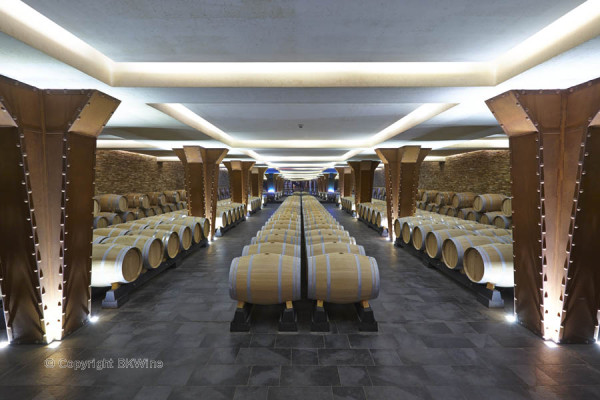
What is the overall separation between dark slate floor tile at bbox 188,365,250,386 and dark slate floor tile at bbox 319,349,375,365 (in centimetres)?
83

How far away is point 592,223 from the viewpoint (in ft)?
10.6

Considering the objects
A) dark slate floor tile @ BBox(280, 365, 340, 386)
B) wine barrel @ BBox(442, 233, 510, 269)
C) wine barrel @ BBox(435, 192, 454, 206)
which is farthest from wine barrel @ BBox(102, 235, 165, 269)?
wine barrel @ BBox(435, 192, 454, 206)

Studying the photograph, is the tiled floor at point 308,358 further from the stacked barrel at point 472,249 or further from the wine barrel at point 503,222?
the wine barrel at point 503,222

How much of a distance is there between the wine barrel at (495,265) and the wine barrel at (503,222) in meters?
5.12

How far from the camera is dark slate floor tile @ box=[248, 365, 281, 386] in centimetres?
268

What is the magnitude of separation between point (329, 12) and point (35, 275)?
4.31 m

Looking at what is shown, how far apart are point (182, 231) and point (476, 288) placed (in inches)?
250

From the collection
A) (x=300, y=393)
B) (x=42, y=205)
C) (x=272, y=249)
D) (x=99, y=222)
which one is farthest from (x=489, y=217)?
(x=99, y=222)

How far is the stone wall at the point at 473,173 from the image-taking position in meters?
11.3

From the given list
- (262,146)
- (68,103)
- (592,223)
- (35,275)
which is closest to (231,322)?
(35,275)

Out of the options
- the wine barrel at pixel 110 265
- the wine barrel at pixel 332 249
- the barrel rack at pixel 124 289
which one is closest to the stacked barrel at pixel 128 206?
the barrel rack at pixel 124 289

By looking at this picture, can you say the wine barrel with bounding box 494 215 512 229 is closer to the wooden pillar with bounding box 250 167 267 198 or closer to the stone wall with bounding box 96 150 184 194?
the stone wall with bounding box 96 150 184 194

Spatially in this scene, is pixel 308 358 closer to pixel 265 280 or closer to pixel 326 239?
pixel 265 280

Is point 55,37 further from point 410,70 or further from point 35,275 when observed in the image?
point 410,70
